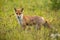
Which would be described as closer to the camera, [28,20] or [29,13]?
[28,20]

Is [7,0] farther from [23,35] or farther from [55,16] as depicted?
[23,35]

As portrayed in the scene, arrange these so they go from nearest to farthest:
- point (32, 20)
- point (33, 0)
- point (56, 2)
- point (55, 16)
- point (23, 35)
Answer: point (23, 35) < point (32, 20) < point (55, 16) < point (56, 2) < point (33, 0)

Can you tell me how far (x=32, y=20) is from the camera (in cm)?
1023

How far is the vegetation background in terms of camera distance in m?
8.12

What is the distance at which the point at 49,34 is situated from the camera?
850 centimetres

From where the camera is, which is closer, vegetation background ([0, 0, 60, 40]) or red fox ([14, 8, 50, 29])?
vegetation background ([0, 0, 60, 40])

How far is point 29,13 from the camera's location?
11.9m

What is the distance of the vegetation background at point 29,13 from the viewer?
812cm

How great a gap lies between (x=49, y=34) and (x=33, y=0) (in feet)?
17.7

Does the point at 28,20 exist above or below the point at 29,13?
above

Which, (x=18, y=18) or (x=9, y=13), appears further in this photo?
(x=9, y=13)

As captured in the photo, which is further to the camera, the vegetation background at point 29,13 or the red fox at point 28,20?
the red fox at point 28,20

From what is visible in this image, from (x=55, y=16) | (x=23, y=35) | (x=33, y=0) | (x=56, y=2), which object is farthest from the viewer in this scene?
(x=33, y=0)

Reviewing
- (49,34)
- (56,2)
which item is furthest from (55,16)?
(49,34)
